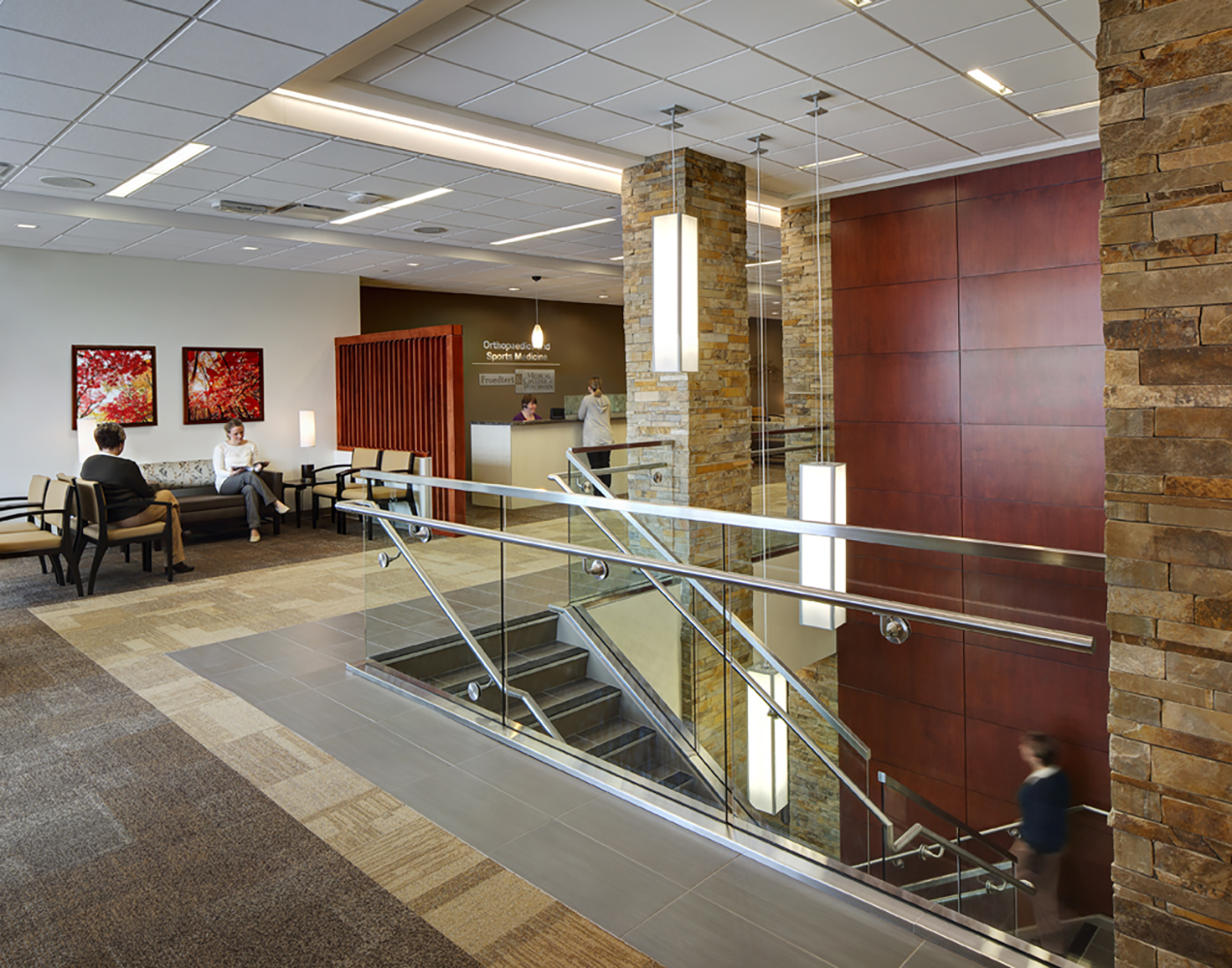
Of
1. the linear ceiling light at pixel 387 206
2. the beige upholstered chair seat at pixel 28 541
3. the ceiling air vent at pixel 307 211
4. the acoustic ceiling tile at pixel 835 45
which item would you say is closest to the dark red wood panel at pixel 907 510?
the acoustic ceiling tile at pixel 835 45

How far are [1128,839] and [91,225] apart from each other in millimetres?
9022

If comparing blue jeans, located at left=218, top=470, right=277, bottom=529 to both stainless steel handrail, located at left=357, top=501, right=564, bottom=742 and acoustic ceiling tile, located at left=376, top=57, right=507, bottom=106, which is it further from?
acoustic ceiling tile, located at left=376, top=57, right=507, bottom=106

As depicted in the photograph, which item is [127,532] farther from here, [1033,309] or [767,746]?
[1033,309]

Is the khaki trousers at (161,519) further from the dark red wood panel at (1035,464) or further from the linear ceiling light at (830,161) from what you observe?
the dark red wood panel at (1035,464)

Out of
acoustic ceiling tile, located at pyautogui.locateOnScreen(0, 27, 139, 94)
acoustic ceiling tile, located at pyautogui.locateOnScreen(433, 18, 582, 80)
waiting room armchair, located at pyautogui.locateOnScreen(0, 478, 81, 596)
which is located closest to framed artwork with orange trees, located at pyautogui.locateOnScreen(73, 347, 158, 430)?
waiting room armchair, located at pyautogui.locateOnScreen(0, 478, 81, 596)

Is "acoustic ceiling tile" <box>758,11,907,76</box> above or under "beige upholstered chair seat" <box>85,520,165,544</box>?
above

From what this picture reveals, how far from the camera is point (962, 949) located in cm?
212

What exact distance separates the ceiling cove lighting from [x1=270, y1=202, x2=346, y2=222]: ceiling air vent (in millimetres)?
1217

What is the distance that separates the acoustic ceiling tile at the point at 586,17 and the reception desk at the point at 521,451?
6.71m

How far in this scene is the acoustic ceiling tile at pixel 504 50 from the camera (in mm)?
4309

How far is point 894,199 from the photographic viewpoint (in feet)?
24.3

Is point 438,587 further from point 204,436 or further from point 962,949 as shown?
point 204,436

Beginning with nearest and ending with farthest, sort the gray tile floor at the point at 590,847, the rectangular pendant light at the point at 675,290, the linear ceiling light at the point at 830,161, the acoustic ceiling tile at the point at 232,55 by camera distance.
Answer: the gray tile floor at the point at 590,847
the acoustic ceiling tile at the point at 232,55
the rectangular pendant light at the point at 675,290
the linear ceiling light at the point at 830,161

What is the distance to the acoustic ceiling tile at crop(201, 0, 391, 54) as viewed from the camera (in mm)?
3595
